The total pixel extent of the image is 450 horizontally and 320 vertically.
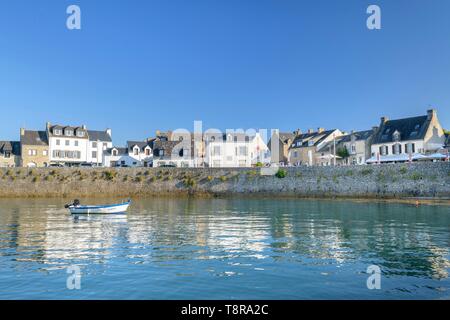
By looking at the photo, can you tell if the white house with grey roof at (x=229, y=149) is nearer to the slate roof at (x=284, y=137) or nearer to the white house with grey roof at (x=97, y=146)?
the slate roof at (x=284, y=137)

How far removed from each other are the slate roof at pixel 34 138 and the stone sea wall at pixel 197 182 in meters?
17.4

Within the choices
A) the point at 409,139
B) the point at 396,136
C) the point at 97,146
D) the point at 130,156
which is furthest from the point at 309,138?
the point at 97,146

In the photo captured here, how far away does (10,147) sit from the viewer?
283 ft

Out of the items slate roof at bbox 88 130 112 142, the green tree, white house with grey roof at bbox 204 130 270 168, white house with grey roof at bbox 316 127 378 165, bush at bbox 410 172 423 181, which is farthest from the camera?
slate roof at bbox 88 130 112 142

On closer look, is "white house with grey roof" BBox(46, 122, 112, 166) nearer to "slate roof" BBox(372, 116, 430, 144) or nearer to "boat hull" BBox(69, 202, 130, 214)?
"boat hull" BBox(69, 202, 130, 214)

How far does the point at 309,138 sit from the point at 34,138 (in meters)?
58.4

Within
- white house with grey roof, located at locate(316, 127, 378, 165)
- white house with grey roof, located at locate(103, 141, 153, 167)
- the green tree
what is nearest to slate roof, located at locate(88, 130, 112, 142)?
white house with grey roof, located at locate(103, 141, 153, 167)

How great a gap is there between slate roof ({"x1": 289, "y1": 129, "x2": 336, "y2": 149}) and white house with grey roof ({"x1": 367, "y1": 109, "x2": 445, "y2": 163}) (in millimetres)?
13920

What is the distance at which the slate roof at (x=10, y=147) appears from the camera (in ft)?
280

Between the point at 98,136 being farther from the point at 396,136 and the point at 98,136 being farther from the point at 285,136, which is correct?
the point at 396,136

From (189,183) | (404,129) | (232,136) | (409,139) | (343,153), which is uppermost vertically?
(232,136)

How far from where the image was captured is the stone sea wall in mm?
62625
